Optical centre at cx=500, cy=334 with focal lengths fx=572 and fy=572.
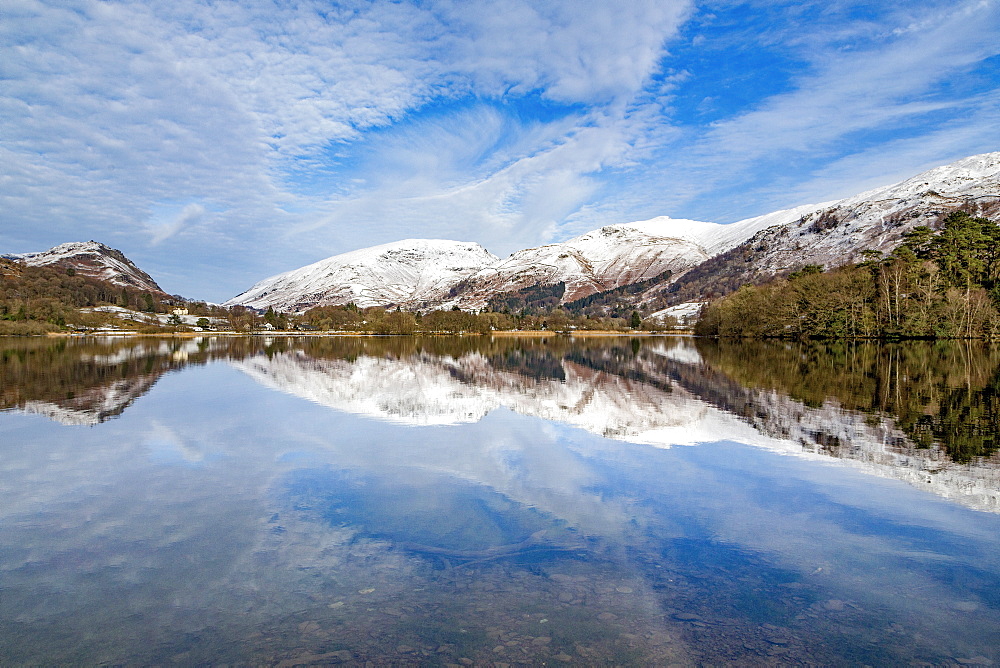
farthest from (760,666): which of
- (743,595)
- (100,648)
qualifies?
(100,648)

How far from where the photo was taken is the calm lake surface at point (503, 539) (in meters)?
6.29

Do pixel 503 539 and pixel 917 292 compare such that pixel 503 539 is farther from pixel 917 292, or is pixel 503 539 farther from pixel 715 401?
pixel 917 292

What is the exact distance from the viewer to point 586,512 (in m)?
10.7

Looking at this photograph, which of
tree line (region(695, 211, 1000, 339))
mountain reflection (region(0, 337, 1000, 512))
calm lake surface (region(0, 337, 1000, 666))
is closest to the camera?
calm lake surface (region(0, 337, 1000, 666))

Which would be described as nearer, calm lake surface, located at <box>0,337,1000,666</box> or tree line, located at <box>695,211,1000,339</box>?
calm lake surface, located at <box>0,337,1000,666</box>

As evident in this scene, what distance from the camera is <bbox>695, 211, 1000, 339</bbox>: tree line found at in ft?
245

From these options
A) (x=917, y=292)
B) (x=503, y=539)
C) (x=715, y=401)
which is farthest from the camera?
(x=917, y=292)

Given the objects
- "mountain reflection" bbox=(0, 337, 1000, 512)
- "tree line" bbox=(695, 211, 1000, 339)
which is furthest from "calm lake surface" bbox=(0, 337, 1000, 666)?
"tree line" bbox=(695, 211, 1000, 339)

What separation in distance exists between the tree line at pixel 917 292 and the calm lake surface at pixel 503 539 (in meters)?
67.3

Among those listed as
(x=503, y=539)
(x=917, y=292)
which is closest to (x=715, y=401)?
(x=503, y=539)

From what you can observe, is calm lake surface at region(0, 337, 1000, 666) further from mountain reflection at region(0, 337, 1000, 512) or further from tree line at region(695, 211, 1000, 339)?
tree line at region(695, 211, 1000, 339)

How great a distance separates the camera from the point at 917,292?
77.6 m

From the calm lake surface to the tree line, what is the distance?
221 feet

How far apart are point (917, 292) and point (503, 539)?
293ft
